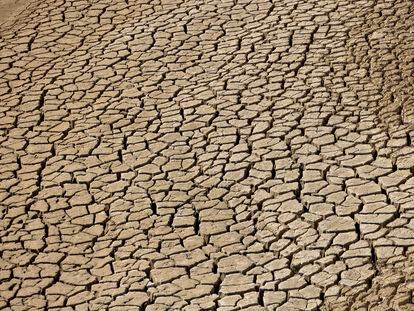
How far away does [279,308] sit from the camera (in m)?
4.46

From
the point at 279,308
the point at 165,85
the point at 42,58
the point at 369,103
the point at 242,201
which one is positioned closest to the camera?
the point at 279,308

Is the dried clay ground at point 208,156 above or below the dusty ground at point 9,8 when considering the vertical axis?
below

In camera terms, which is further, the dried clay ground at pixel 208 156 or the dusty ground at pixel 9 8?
the dusty ground at pixel 9 8

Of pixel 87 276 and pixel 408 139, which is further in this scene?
pixel 408 139

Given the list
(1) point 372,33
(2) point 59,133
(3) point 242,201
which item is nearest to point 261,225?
(3) point 242,201

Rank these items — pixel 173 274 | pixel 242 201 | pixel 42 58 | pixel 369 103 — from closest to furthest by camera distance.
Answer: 1. pixel 173 274
2. pixel 242 201
3. pixel 369 103
4. pixel 42 58

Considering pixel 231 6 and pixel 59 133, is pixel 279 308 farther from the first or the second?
pixel 231 6

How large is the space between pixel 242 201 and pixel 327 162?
1.78 feet

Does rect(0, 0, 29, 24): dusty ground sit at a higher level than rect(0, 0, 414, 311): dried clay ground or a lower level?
higher

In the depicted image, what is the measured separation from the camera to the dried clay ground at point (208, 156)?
15.4 feet

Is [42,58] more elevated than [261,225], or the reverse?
[42,58]

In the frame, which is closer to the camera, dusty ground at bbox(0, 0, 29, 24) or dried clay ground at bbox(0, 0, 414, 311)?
dried clay ground at bbox(0, 0, 414, 311)

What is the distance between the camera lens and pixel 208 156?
18.6 feet

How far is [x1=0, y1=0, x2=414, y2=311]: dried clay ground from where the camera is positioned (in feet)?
15.4
